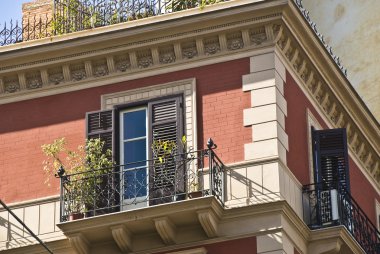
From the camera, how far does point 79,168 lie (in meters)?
30.6

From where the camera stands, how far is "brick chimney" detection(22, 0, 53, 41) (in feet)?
110

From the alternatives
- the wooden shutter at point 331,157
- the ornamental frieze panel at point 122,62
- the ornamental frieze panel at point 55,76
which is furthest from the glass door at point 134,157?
the wooden shutter at point 331,157

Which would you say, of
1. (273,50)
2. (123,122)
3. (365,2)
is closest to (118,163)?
(123,122)

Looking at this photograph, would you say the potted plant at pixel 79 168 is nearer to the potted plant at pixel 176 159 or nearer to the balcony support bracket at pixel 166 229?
the potted plant at pixel 176 159

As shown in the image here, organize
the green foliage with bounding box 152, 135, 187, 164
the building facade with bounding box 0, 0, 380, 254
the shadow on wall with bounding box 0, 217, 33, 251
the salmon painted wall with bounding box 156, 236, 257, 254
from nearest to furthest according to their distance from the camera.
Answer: the salmon painted wall with bounding box 156, 236, 257, 254, the building facade with bounding box 0, 0, 380, 254, the green foliage with bounding box 152, 135, 187, 164, the shadow on wall with bounding box 0, 217, 33, 251

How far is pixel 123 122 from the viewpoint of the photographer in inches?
1242

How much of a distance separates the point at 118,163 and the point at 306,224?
3.73m

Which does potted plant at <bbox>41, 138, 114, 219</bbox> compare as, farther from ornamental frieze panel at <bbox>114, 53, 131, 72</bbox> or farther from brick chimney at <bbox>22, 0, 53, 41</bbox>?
brick chimney at <bbox>22, 0, 53, 41</bbox>

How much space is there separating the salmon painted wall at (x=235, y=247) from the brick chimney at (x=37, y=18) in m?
6.57

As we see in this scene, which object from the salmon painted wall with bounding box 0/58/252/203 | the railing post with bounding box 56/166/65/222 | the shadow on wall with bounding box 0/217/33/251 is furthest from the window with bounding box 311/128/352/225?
the shadow on wall with bounding box 0/217/33/251

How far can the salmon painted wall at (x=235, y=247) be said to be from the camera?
29.2m

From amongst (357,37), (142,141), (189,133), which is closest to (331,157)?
(189,133)

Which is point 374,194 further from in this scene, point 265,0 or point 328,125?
point 265,0

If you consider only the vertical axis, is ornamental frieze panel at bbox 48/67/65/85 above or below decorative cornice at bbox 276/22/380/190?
above
